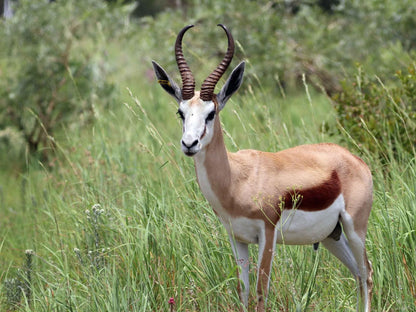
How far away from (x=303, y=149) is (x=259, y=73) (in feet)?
19.3

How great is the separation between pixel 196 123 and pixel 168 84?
533mm

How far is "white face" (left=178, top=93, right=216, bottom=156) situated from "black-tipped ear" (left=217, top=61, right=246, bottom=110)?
0.52 ft

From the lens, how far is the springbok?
11.6 ft

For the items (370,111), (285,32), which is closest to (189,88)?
(370,111)

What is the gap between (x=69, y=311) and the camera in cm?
368

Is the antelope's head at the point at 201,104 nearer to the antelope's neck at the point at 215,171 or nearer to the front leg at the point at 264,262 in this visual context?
the antelope's neck at the point at 215,171

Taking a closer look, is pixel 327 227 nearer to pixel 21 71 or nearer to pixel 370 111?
pixel 370 111

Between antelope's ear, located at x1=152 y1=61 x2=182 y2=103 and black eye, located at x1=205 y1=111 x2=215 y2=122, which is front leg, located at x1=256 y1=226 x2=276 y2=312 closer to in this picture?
black eye, located at x1=205 y1=111 x2=215 y2=122

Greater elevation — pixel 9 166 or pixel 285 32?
pixel 285 32

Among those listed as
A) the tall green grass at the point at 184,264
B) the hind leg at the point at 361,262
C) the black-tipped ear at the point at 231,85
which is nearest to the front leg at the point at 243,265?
the tall green grass at the point at 184,264

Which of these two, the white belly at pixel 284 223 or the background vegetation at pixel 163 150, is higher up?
the white belly at pixel 284 223

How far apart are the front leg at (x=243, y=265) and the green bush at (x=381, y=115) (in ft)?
7.41

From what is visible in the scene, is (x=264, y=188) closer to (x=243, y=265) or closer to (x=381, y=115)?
(x=243, y=265)

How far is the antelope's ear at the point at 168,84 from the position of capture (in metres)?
3.75
